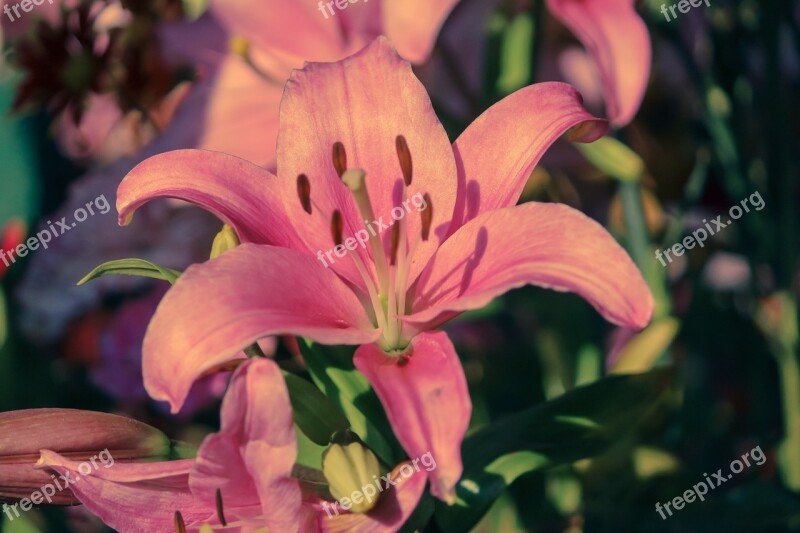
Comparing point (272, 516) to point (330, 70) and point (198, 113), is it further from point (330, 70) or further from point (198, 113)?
point (198, 113)

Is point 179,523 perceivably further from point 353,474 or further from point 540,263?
point 540,263

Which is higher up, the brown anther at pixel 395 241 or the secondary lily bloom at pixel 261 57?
the secondary lily bloom at pixel 261 57

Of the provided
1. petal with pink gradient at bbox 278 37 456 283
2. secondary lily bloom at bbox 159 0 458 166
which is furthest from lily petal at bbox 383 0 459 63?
petal with pink gradient at bbox 278 37 456 283

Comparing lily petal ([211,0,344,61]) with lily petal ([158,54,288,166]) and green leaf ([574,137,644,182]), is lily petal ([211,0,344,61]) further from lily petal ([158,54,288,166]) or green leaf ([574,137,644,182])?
green leaf ([574,137,644,182])

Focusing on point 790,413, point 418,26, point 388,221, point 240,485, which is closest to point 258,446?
point 240,485

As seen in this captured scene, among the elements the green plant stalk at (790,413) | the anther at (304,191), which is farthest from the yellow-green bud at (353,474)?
the green plant stalk at (790,413)

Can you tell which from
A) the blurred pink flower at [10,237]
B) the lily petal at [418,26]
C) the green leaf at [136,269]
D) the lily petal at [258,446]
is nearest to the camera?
the lily petal at [258,446]

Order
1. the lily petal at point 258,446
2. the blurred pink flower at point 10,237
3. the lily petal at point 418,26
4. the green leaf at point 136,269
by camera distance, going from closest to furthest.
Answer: the lily petal at point 258,446
the green leaf at point 136,269
the lily petal at point 418,26
the blurred pink flower at point 10,237

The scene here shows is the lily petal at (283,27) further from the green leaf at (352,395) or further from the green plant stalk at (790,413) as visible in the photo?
the green plant stalk at (790,413)
